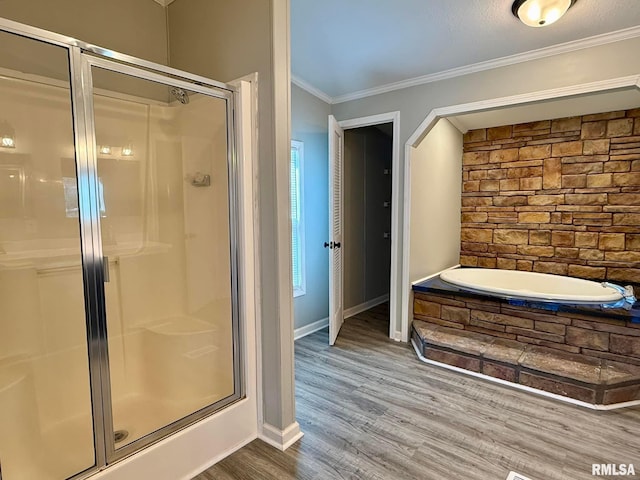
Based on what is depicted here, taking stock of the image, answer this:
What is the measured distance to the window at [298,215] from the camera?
11.1ft

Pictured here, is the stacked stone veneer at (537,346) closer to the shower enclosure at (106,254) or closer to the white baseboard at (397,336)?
the white baseboard at (397,336)

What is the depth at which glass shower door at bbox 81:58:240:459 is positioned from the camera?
77.5 inches

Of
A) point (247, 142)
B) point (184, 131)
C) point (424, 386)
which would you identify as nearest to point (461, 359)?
point (424, 386)

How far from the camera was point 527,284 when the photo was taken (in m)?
3.83

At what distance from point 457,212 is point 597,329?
210 centimetres

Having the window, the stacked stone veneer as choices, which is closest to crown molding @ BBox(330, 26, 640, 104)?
the window

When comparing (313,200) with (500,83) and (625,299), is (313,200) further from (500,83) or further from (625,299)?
(625,299)

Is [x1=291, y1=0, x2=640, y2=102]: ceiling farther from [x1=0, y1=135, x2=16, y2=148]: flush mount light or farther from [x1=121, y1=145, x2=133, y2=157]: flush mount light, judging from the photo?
[x1=0, y1=135, x2=16, y2=148]: flush mount light

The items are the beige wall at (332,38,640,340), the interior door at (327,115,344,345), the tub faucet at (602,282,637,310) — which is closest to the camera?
the beige wall at (332,38,640,340)

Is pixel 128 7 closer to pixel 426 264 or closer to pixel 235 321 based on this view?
pixel 235 321

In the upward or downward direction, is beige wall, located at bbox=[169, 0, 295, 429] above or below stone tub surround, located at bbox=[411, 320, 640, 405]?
above

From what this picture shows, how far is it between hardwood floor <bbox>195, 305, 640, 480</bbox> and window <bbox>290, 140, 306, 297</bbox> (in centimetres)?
96

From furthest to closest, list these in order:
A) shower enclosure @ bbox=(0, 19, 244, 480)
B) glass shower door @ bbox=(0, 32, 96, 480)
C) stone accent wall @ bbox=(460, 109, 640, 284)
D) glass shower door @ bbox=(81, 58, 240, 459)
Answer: stone accent wall @ bbox=(460, 109, 640, 284), glass shower door @ bbox=(81, 58, 240, 459), glass shower door @ bbox=(0, 32, 96, 480), shower enclosure @ bbox=(0, 19, 244, 480)

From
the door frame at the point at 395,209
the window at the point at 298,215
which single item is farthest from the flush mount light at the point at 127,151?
the door frame at the point at 395,209
